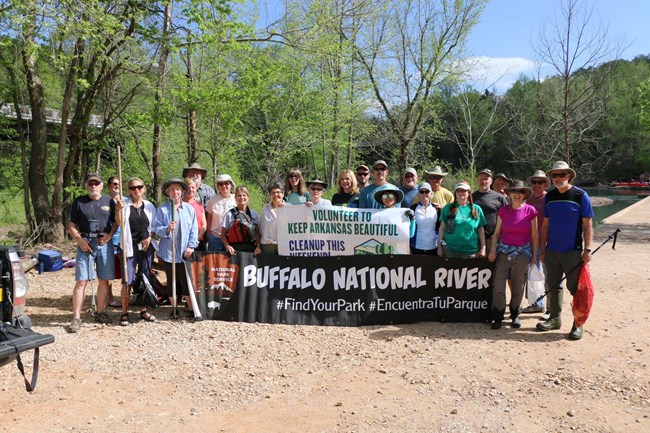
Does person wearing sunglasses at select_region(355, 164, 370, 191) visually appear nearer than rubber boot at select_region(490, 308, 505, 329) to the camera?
No

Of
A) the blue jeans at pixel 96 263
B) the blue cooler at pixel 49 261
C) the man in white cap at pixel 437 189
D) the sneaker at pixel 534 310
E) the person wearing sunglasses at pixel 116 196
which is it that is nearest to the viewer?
the blue jeans at pixel 96 263

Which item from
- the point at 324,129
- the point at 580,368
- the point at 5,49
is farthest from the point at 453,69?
the point at 580,368

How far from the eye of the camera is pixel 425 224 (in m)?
6.93

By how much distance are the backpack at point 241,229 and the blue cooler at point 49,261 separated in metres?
5.29

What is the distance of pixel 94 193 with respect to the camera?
644cm

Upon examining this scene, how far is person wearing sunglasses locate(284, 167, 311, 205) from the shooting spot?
7329 millimetres

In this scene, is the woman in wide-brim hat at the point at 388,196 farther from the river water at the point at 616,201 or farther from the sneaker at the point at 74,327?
the river water at the point at 616,201

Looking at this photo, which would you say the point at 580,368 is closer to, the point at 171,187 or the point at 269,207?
the point at 269,207

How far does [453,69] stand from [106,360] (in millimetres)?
21893

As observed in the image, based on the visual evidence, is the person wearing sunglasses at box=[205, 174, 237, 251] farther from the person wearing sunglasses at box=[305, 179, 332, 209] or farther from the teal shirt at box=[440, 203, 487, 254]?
the teal shirt at box=[440, 203, 487, 254]

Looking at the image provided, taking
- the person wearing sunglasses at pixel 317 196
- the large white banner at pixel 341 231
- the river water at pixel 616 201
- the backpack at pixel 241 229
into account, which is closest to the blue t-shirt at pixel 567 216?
the large white banner at pixel 341 231

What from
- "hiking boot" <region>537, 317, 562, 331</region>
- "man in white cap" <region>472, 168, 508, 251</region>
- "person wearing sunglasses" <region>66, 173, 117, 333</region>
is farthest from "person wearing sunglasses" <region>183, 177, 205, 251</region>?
"hiking boot" <region>537, 317, 562, 331</region>

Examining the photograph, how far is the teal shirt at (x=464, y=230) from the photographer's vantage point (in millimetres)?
6539

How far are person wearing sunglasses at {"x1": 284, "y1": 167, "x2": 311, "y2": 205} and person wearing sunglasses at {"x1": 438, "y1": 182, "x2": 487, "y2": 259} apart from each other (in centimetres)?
196
